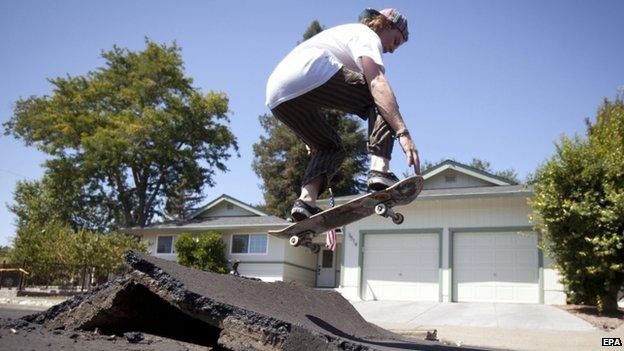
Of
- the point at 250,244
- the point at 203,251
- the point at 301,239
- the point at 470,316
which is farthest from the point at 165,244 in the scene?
the point at 301,239

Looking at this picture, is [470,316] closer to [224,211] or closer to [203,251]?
[203,251]

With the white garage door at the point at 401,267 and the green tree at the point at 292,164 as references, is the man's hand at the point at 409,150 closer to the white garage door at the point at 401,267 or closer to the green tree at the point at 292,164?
the white garage door at the point at 401,267

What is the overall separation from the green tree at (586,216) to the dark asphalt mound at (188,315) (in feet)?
41.4

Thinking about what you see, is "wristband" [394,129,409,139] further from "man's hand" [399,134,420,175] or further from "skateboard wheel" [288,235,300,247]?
"skateboard wheel" [288,235,300,247]

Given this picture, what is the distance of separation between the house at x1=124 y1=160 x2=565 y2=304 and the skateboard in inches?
500

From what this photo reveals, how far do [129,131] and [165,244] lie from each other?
8573 millimetres

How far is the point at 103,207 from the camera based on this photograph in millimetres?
37656

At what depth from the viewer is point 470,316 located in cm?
1427

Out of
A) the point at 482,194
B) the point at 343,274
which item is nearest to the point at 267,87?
the point at 482,194

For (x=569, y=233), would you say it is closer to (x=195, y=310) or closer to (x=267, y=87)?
(x=267, y=87)

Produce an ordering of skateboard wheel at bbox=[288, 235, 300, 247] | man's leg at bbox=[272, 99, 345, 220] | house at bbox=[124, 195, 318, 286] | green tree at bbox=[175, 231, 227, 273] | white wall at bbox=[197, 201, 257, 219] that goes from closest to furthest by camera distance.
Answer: man's leg at bbox=[272, 99, 345, 220], skateboard wheel at bbox=[288, 235, 300, 247], green tree at bbox=[175, 231, 227, 273], house at bbox=[124, 195, 318, 286], white wall at bbox=[197, 201, 257, 219]

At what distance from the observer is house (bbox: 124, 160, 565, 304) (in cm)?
1781

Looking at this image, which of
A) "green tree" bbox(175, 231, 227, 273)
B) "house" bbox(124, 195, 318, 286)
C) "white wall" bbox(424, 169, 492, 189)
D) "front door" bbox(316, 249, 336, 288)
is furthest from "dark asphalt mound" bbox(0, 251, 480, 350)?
"front door" bbox(316, 249, 336, 288)

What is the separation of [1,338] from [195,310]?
0.75 meters
